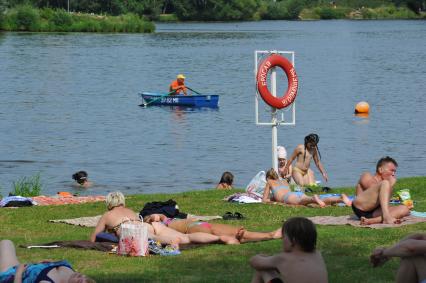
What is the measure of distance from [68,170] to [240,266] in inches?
626

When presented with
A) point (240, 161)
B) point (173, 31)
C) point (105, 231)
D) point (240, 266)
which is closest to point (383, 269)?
point (240, 266)

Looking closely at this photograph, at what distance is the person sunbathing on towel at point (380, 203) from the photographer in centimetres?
1231

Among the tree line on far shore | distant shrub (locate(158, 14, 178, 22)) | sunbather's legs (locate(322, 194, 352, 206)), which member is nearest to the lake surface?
sunbather's legs (locate(322, 194, 352, 206))

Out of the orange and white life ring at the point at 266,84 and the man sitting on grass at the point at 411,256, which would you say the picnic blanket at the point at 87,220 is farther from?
the orange and white life ring at the point at 266,84

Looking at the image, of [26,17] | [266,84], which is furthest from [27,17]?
[266,84]

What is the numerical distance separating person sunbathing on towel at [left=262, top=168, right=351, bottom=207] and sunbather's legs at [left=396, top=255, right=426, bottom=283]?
633cm

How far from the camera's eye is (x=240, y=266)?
10.1 metres

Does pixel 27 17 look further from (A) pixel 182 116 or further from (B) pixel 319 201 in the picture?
(B) pixel 319 201

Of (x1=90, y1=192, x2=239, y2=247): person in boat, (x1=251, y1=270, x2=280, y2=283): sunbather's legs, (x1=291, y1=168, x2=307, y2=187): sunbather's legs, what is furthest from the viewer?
(x1=291, y1=168, x2=307, y2=187): sunbather's legs

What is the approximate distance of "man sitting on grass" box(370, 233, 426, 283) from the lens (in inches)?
318

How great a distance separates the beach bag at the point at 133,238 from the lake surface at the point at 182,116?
36.7 ft

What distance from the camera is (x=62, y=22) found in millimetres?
104000

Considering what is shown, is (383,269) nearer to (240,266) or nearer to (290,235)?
(240,266)

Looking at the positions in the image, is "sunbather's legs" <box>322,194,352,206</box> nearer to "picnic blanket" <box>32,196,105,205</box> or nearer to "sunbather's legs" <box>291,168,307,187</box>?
"sunbather's legs" <box>291,168,307,187</box>
